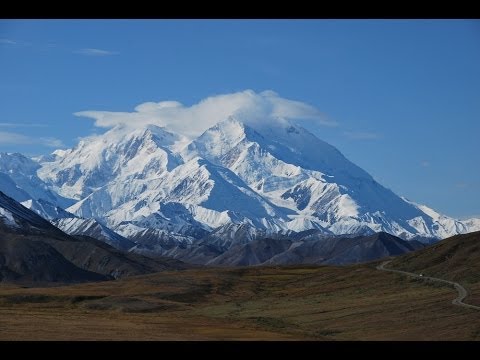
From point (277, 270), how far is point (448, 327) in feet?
382

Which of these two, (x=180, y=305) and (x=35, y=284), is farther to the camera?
(x=35, y=284)

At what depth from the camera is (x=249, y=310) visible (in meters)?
94.9

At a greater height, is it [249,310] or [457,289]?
[457,289]

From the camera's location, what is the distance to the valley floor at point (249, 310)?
5734cm

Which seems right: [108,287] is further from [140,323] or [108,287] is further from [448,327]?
[448,327]

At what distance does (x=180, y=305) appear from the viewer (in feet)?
344

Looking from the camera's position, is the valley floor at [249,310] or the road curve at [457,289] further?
the road curve at [457,289]

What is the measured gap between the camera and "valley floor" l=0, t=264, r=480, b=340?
57.3 metres

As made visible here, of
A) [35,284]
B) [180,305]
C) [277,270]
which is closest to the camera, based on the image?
[180,305]

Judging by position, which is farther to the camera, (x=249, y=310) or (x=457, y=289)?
(x=249, y=310)

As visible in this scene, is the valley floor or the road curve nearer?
the valley floor
